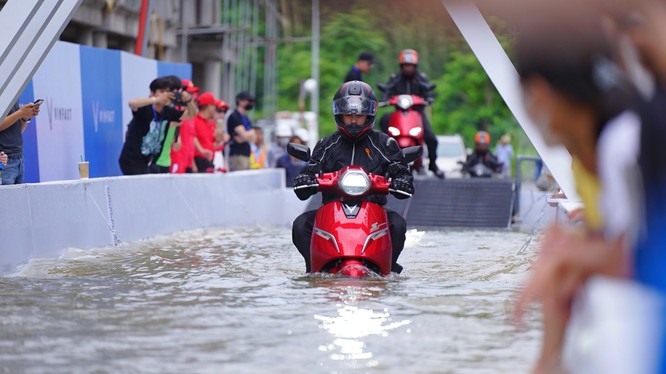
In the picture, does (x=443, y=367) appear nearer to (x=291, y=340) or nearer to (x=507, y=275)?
(x=291, y=340)

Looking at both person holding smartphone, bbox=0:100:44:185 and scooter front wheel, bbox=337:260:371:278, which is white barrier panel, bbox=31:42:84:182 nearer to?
person holding smartphone, bbox=0:100:44:185

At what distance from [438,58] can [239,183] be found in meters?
34.9

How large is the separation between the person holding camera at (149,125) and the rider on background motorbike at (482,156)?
11.7 metres

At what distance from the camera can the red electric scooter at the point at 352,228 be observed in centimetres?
945

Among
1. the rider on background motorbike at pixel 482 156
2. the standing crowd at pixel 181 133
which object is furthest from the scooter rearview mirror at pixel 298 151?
the rider on background motorbike at pixel 482 156

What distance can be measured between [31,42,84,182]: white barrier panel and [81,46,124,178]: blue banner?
24 centimetres

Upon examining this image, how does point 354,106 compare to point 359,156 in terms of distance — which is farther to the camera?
point 359,156

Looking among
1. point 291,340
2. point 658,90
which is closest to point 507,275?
point 291,340

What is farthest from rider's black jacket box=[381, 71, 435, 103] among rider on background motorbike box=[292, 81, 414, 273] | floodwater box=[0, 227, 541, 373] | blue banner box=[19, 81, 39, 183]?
rider on background motorbike box=[292, 81, 414, 273]

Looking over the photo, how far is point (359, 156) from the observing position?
10156 millimetres

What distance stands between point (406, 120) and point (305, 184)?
937 centimetres

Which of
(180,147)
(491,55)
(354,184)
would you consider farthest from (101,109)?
(354,184)

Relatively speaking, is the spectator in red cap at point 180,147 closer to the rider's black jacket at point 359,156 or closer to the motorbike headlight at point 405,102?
the motorbike headlight at point 405,102

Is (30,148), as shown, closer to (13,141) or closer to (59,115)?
Answer: (59,115)
